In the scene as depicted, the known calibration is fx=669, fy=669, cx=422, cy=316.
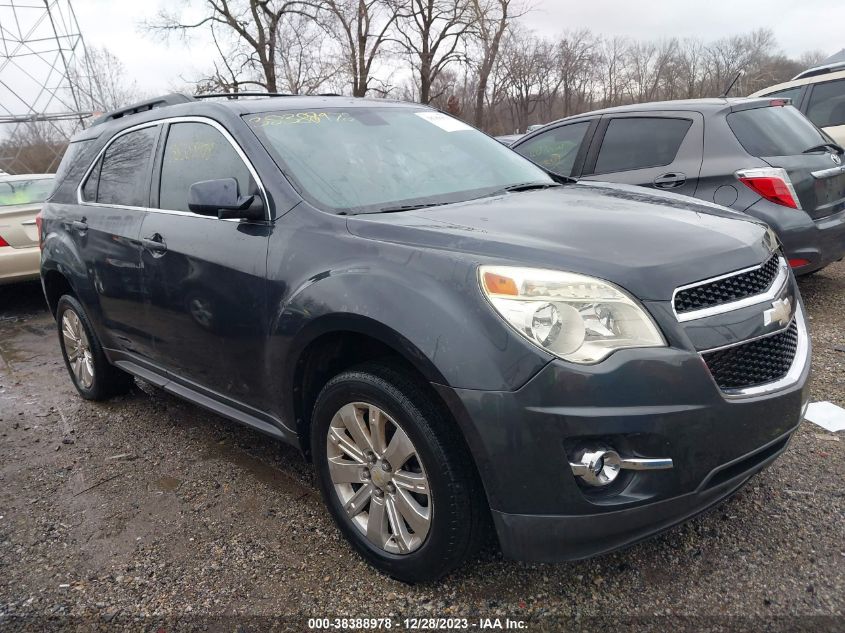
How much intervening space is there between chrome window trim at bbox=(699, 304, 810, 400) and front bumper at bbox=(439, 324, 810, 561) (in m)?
0.03

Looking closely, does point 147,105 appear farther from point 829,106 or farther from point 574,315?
point 829,106

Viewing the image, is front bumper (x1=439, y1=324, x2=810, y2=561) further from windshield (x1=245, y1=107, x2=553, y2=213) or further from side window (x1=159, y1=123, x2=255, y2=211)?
side window (x1=159, y1=123, x2=255, y2=211)

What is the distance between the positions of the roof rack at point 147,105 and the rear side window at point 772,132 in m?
3.83

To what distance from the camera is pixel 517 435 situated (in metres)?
1.89

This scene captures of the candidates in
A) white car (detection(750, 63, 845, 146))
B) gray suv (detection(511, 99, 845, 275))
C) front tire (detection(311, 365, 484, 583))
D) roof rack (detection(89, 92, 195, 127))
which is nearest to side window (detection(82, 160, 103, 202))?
roof rack (detection(89, 92, 195, 127))

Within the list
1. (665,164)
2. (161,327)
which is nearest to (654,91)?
(665,164)

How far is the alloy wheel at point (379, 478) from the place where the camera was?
2215 mm

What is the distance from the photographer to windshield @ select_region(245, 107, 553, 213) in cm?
275

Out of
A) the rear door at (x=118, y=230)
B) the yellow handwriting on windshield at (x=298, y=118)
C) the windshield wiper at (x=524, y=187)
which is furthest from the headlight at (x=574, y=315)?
the rear door at (x=118, y=230)

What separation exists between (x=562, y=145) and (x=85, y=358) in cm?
435

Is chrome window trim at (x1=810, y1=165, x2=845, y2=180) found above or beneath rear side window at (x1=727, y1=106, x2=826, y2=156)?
beneath

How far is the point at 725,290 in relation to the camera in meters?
2.09

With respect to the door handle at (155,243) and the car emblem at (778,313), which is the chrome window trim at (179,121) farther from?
the car emblem at (778,313)

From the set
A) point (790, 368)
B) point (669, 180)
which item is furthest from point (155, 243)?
point (669, 180)
